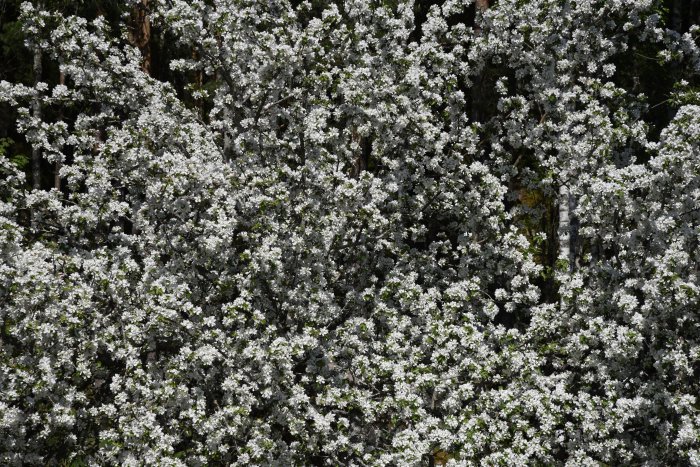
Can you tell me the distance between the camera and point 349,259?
29.1ft

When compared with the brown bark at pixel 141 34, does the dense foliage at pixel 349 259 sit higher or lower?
lower

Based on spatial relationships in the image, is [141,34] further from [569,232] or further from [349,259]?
[569,232]

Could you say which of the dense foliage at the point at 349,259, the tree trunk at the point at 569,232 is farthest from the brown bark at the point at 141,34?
the tree trunk at the point at 569,232

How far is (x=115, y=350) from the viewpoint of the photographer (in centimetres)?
736

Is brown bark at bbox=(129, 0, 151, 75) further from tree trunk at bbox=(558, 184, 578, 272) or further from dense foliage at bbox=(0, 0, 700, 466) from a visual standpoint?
tree trunk at bbox=(558, 184, 578, 272)

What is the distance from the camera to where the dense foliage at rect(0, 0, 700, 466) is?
23.3 ft

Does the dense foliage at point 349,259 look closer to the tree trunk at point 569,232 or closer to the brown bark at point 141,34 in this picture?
the tree trunk at point 569,232

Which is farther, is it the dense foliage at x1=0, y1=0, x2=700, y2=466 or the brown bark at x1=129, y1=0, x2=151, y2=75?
the brown bark at x1=129, y1=0, x2=151, y2=75

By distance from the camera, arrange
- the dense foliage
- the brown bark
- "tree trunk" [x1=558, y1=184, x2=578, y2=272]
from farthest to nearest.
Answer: the brown bark → "tree trunk" [x1=558, y1=184, x2=578, y2=272] → the dense foliage

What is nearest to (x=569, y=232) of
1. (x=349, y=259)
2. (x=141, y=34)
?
(x=349, y=259)

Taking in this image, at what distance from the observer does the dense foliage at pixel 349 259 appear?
7102 mm

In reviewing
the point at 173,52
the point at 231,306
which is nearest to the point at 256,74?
the point at 231,306

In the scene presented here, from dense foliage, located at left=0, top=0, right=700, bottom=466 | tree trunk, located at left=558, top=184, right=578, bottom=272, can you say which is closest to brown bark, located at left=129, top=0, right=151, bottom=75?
dense foliage, located at left=0, top=0, right=700, bottom=466

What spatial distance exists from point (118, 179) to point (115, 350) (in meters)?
2.10
